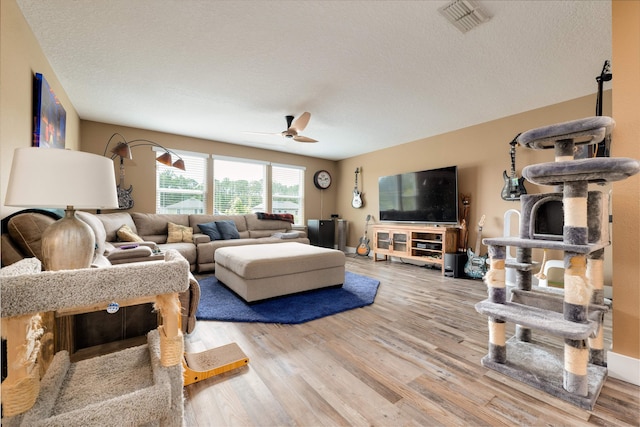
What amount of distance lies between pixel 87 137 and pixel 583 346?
5.92 meters

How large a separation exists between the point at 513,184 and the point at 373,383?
343cm

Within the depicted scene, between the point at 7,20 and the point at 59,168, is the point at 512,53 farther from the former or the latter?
the point at 7,20

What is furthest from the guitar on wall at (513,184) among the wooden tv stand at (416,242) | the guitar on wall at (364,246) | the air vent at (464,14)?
the guitar on wall at (364,246)

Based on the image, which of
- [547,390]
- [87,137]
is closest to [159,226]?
[87,137]

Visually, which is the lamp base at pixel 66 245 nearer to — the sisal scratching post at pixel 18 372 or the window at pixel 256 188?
the sisal scratching post at pixel 18 372

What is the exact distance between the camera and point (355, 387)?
1438mm

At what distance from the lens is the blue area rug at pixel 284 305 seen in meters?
2.34

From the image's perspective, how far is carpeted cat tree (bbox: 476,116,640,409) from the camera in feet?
4.40

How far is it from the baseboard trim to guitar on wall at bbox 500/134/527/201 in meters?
2.44

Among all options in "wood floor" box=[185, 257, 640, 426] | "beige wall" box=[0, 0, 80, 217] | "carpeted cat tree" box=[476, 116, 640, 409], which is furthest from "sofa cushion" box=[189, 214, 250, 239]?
"carpeted cat tree" box=[476, 116, 640, 409]

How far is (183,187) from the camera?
497 cm

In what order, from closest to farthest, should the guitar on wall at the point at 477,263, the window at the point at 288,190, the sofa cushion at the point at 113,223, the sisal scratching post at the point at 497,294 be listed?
the sisal scratching post at the point at 497,294 < the sofa cushion at the point at 113,223 < the guitar on wall at the point at 477,263 < the window at the point at 288,190

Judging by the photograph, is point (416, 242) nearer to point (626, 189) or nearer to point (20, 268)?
point (626, 189)

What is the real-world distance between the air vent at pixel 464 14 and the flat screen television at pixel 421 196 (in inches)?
102
